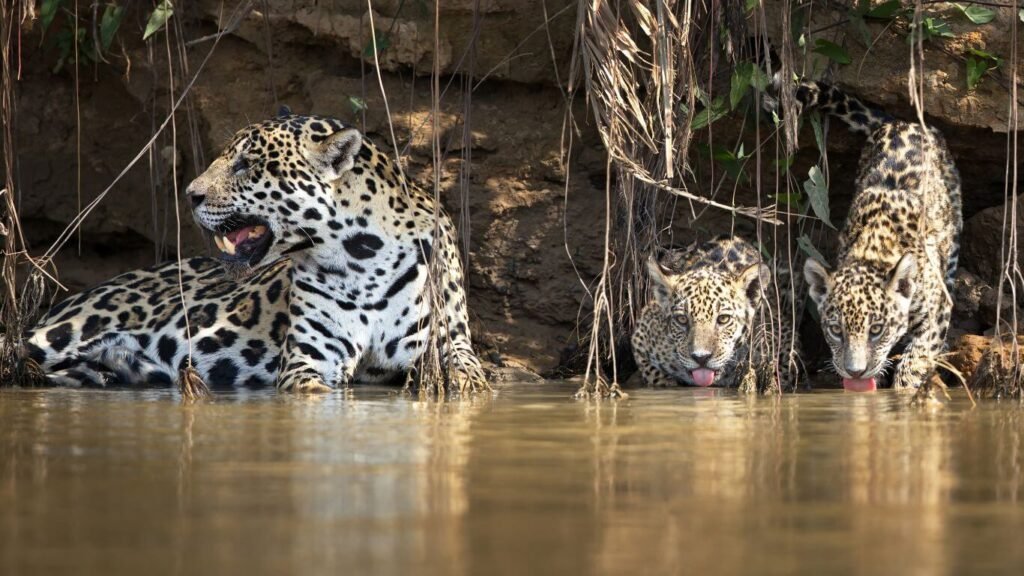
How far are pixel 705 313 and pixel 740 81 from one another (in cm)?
128

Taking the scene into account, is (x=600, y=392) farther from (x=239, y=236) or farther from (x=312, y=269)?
(x=239, y=236)

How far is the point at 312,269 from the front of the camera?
8.29m

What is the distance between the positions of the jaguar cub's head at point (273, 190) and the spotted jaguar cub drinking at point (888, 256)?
260 cm

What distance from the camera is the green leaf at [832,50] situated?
27.3ft

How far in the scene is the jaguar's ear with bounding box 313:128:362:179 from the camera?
808 centimetres

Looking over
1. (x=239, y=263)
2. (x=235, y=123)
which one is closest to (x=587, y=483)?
(x=239, y=263)

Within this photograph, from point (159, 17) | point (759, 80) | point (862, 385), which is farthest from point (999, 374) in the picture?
point (159, 17)

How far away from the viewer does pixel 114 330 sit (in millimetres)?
9016

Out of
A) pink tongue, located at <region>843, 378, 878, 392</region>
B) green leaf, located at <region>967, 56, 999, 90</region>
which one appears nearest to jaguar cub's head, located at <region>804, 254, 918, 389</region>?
pink tongue, located at <region>843, 378, 878, 392</region>

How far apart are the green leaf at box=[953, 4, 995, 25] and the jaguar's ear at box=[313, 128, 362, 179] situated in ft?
11.0

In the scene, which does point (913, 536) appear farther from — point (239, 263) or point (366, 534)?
point (239, 263)

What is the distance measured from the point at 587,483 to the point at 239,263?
4375mm

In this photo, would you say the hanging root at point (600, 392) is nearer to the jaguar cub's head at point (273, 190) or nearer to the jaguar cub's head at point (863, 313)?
the jaguar cub's head at point (863, 313)

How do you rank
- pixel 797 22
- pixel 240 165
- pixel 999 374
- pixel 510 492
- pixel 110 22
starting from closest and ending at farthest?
pixel 510 492
pixel 999 374
pixel 240 165
pixel 797 22
pixel 110 22
